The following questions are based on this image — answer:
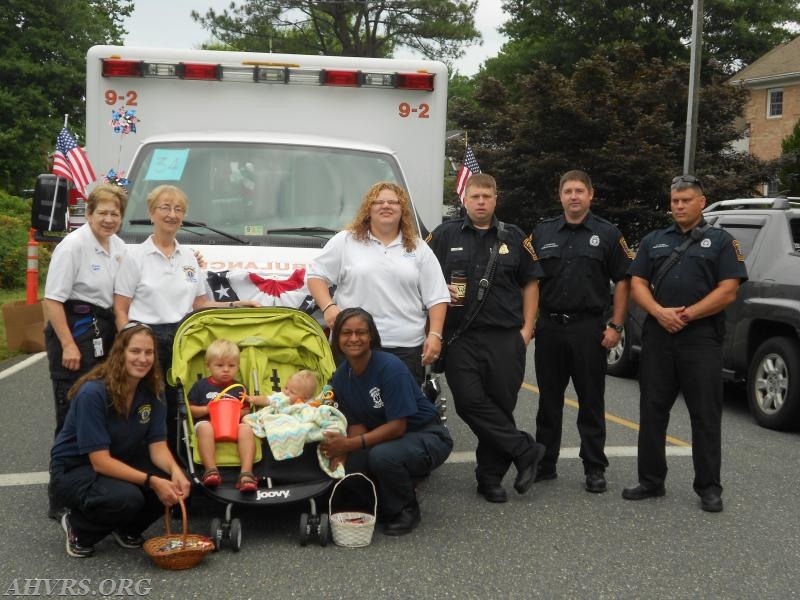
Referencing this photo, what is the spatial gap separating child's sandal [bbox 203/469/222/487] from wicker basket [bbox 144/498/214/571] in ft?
0.78

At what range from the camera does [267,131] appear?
8414mm

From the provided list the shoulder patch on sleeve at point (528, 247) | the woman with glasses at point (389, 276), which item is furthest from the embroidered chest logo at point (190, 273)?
the shoulder patch on sleeve at point (528, 247)

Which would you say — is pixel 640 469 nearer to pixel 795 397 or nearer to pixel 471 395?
pixel 471 395

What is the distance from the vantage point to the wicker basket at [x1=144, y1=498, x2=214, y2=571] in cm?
484

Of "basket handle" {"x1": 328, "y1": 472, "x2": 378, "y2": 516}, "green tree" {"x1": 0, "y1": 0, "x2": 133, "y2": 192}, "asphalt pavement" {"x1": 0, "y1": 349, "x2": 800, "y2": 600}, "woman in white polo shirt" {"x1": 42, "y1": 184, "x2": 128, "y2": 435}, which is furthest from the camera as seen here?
"green tree" {"x1": 0, "y1": 0, "x2": 133, "y2": 192}

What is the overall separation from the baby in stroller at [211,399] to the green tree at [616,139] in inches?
687

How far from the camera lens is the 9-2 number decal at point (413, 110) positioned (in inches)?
339

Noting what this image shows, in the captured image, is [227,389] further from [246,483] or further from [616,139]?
[616,139]

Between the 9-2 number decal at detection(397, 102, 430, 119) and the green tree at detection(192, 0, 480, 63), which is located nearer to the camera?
the 9-2 number decal at detection(397, 102, 430, 119)

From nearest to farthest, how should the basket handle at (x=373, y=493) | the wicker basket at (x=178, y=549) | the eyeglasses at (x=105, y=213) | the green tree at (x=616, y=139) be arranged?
1. the wicker basket at (x=178, y=549)
2. the basket handle at (x=373, y=493)
3. the eyeglasses at (x=105, y=213)
4. the green tree at (x=616, y=139)

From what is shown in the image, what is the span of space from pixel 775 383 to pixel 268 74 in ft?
16.7

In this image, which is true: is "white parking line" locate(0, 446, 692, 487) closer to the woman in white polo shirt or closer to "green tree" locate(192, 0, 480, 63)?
the woman in white polo shirt

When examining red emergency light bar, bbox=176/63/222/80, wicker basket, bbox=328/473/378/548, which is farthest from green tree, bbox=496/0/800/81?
wicker basket, bbox=328/473/378/548

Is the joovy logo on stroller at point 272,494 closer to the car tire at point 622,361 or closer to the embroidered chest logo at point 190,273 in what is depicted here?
the embroidered chest logo at point 190,273
